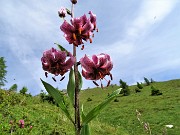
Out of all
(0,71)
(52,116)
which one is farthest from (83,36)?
(0,71)

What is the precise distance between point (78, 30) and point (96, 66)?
309 mm

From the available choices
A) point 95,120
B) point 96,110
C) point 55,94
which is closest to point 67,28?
point 55,94

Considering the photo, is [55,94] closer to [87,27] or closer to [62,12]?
[87,27]

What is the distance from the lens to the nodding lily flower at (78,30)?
2.15m

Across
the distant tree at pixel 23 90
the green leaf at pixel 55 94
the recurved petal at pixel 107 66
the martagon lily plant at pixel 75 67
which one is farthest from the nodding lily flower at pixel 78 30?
the distant tree at pixel 23 90

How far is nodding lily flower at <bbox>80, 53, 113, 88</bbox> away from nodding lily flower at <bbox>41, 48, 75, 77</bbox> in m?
0.10

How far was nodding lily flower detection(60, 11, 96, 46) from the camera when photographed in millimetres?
2150

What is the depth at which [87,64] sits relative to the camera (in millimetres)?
2102

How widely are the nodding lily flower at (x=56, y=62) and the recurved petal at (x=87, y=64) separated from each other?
7 centimetres

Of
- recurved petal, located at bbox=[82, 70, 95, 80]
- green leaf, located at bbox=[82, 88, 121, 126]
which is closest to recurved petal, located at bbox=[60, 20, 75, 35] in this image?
recurved petal, located at bbox=[82, 70, 95, 80]

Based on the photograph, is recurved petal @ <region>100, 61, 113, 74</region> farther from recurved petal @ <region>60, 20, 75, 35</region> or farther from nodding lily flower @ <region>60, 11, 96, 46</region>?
recurved petal @ <region>60, 20, 75, 35</region>

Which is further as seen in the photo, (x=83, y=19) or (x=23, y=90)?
(x=23, y=90)

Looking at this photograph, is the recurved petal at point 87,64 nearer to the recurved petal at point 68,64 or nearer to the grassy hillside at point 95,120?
the recurved petal at point 68,64

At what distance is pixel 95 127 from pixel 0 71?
147ft
